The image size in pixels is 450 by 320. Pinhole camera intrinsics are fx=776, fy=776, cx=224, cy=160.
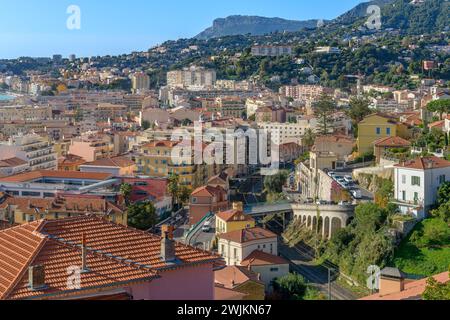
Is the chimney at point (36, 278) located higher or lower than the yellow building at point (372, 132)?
higher

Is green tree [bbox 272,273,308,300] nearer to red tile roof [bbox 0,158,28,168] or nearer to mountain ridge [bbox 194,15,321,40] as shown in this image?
red tile roof [bbox 0,158,28,168]

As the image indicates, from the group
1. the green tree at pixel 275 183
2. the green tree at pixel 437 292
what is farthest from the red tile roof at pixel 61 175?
the green tree at pixel 437 292

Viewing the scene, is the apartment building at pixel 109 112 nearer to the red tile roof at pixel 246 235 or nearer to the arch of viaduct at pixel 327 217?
the arch of viaduct at pixel 327 217

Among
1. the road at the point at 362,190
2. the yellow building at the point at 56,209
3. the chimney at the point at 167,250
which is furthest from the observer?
the yellow building at the point at 56,209

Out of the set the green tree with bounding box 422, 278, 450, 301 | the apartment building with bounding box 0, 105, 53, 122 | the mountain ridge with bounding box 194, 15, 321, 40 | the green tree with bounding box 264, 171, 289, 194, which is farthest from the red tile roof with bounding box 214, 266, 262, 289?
the mountain ridge with bounding box 194, 15, 321, 40

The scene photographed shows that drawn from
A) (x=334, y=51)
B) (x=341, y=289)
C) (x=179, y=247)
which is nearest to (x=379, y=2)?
(x=334, y=51)

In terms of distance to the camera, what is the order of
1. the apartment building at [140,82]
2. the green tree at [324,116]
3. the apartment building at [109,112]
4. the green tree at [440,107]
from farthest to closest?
the apartment building at [140,82] < the apartment building at [109,112] < the green tree at [324,116] < the green tree at [440,107]

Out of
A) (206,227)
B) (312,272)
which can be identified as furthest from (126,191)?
(312,272)
